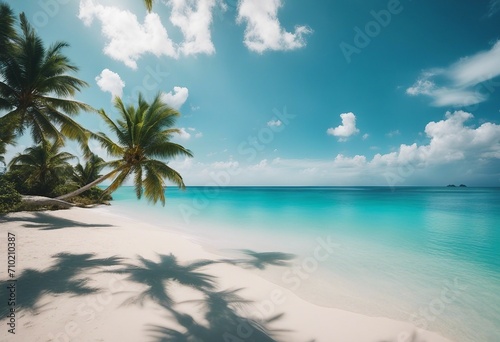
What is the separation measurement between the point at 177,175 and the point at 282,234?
7.12 metres

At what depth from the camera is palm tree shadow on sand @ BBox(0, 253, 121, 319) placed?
3.96 m

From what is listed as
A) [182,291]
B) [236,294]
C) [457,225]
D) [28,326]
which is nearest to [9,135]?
[28,326]

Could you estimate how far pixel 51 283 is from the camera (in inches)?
183

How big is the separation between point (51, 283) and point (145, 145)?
284 inches

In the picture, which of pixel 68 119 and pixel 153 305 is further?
pixel 68 119

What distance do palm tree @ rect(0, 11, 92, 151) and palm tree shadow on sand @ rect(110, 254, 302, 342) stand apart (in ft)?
28.1

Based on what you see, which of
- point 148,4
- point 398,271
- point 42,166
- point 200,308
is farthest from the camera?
point 42,166

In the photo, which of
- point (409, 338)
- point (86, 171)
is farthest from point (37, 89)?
point (86, 171)

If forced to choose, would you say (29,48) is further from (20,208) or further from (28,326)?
(28,326)

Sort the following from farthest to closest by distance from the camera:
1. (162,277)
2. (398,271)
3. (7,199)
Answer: (7,199)
(398,271)
(162,277)

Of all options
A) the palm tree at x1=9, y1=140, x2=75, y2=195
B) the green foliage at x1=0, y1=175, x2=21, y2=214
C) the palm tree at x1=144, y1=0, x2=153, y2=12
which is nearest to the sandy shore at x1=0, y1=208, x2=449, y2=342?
the green foliage at x1=0, y1=175, x2=21, y2=214

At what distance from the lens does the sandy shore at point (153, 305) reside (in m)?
3.54

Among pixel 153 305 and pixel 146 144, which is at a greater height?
pixel 146 144

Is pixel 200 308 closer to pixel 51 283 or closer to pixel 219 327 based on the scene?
pixel 219 327
